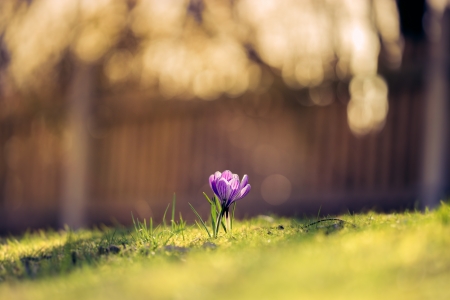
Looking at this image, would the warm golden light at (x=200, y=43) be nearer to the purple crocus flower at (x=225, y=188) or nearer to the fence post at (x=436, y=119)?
the fence post at (x=436, y=119)

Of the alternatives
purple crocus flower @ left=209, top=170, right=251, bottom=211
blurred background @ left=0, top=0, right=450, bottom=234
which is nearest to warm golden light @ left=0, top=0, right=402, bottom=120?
blurred background @ left=0, top=0, right=450, bottom=234

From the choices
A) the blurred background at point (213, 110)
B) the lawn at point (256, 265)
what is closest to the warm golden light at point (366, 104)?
the blurred background at point (213, 110)

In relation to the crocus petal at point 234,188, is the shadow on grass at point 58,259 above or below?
below

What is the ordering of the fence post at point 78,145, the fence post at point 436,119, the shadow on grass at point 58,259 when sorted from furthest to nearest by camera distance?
the fence post at point 78,145, the fence post at point 436,119, the shadow on grass at point 58,259

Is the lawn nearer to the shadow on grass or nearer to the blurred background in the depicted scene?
the shadow on grass

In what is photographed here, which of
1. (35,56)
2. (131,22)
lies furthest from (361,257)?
(35,56)

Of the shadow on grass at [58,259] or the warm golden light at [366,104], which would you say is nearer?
the shadow on grass at [58,259]

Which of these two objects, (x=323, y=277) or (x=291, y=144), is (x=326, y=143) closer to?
(x=291, y=144)
